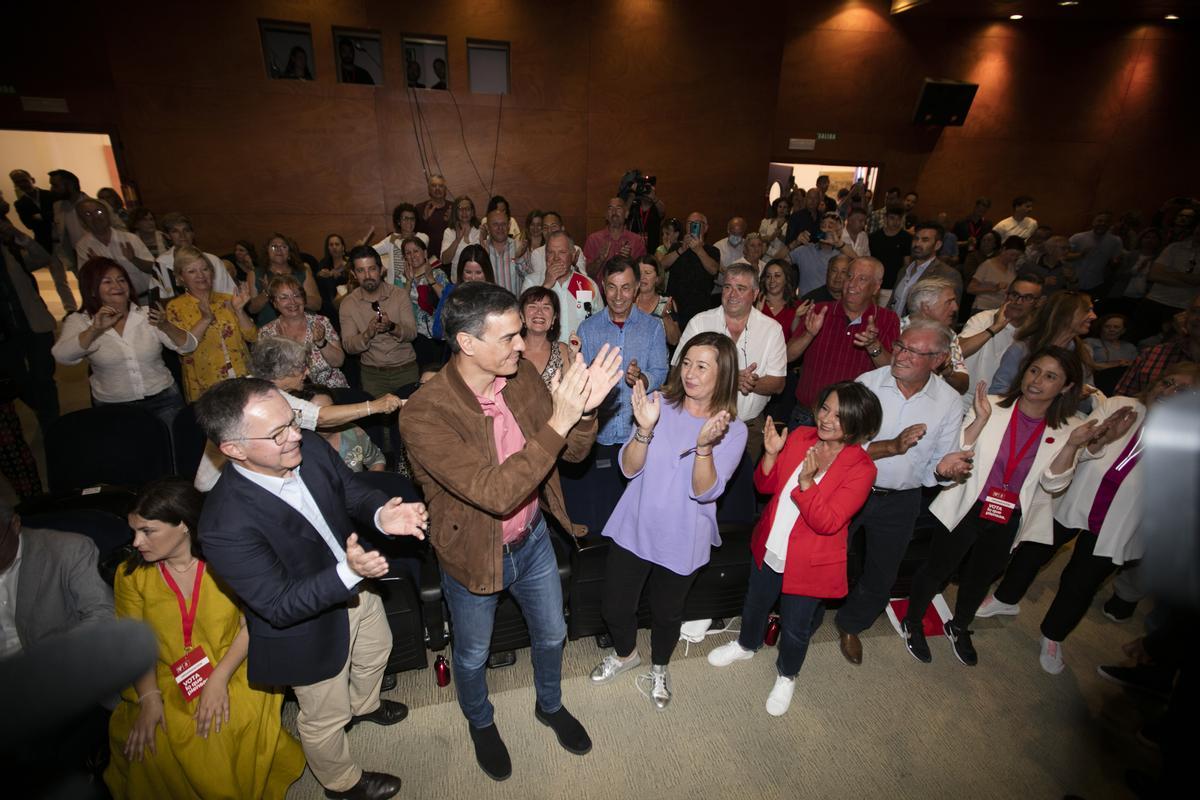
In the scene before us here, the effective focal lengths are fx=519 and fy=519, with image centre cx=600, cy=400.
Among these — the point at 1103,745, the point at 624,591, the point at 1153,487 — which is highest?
the point at 1153,487

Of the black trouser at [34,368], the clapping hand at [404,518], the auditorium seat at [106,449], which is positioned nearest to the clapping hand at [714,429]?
the clapping hand at [404,518]

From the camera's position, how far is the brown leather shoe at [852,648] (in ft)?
9.52

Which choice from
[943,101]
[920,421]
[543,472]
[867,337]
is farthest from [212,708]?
[943,101]

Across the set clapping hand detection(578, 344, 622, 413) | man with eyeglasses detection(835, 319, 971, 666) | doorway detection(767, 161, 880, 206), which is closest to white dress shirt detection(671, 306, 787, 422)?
man with eyeglasses detection(835, 319, 971, 666)

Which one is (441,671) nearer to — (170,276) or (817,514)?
(817,514)

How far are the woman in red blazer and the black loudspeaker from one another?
1097cm

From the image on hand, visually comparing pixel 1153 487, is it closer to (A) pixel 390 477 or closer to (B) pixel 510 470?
(B) pixel 510 470

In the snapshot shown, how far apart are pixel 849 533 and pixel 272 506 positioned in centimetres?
260

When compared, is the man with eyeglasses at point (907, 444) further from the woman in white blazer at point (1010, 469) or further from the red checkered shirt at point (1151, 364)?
the red checkered shirt at point (1151, 364)

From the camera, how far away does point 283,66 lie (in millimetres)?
7449

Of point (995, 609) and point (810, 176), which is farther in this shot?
point (810, 176)

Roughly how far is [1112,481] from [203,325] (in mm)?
5388

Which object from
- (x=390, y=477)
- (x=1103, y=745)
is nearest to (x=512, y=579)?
(x=390, y=477)

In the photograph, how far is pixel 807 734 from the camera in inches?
98.3
